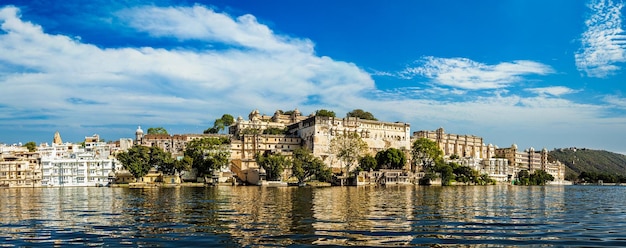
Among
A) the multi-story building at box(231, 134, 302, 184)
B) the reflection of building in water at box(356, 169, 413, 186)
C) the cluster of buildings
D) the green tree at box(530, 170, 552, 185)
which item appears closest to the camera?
the cluster of buildings

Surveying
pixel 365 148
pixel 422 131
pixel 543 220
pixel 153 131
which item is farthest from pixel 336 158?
pixel 543 220

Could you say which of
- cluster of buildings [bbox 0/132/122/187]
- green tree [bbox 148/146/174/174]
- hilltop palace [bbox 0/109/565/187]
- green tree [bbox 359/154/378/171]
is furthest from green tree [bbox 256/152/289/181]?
→ cluster of buildings [bbox 0/132/122/187]

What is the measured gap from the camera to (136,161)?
96125 millimetres

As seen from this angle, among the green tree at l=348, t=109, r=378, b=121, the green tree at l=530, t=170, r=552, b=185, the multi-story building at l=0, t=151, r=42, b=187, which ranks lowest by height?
the green tree at l=530, t=170, r=552, b=185

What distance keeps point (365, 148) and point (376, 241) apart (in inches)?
4031

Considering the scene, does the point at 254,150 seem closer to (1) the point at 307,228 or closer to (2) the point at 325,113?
(2) the point at 325,113

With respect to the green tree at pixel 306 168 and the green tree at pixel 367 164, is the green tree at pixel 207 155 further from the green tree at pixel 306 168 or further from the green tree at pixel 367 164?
the green tree at pixel 367 164

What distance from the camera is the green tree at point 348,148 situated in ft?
383

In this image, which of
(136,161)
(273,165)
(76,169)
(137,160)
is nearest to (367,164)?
(273,165)

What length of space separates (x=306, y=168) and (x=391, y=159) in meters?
23.3

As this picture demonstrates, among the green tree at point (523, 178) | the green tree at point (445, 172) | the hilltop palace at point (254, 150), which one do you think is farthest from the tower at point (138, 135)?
the green tree at point (523, 178)

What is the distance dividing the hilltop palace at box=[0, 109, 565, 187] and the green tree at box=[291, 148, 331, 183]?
443cm

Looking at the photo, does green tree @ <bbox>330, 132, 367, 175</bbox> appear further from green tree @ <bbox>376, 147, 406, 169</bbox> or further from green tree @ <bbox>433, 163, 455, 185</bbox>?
green tree @ <bbox>433, 163, 455, 185</bbox>

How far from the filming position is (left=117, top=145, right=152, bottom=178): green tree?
313 ft
